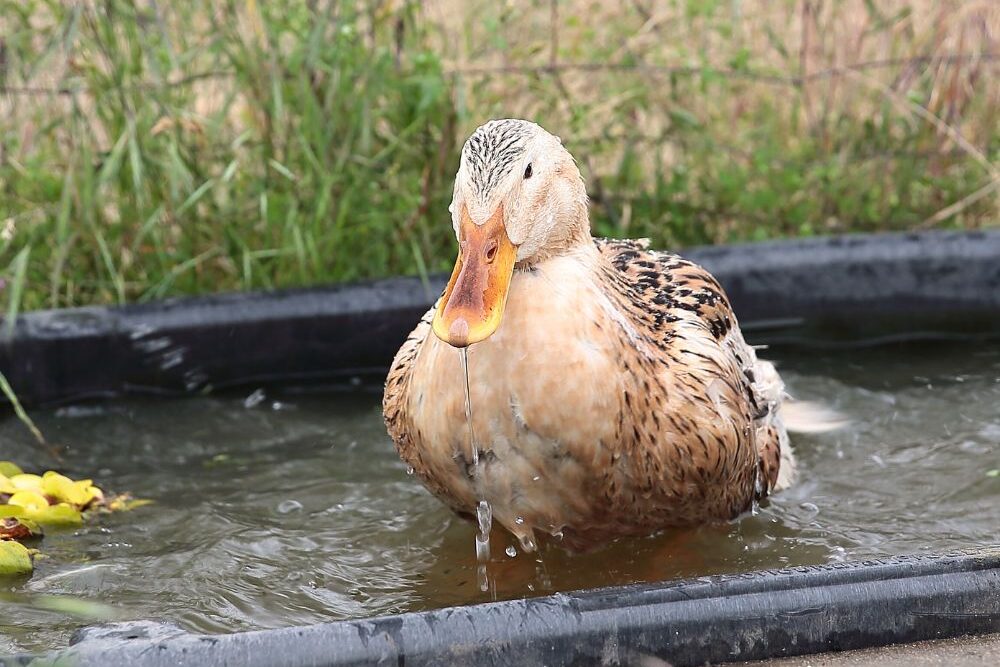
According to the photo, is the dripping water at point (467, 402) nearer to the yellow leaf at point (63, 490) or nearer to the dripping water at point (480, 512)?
the dripping water at point (480, 512)

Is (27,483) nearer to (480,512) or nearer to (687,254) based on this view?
(480,512)

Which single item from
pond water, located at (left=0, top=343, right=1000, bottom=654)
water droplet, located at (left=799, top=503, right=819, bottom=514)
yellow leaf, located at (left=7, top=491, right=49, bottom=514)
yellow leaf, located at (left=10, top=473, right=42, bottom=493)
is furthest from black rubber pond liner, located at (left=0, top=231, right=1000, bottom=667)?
water droplet, located at (left=799, top=503, right=819, bottom=514)

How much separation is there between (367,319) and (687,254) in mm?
1212

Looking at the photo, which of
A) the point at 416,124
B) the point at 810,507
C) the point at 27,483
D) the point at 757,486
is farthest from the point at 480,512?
the point at 416,124

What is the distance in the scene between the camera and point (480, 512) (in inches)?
118

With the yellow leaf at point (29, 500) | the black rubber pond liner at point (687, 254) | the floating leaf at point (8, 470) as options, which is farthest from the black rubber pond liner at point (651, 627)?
the floating leaf at point (8, 470)

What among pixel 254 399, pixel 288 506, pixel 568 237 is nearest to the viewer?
pixel 568 237

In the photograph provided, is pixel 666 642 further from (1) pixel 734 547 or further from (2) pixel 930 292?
(2) pixel 930 292

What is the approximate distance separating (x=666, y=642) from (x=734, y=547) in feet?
3.98

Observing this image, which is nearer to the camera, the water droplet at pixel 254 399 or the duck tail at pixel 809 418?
the duck tail at pixel 809 418

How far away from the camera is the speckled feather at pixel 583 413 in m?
2.72

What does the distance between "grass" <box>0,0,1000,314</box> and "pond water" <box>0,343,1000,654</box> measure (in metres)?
0.63

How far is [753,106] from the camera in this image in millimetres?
5969

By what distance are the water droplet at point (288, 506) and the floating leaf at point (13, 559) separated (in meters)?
0.80
